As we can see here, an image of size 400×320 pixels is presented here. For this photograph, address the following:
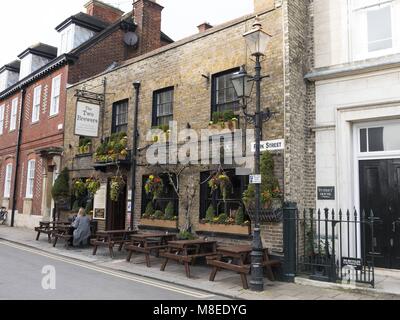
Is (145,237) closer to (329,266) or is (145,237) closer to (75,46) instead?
(329,266)

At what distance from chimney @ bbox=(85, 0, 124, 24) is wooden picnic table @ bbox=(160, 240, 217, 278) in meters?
16.2

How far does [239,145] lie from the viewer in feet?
33.7

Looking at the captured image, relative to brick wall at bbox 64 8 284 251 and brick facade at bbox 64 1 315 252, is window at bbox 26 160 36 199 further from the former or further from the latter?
brick facade at bbox 64 1 315 252

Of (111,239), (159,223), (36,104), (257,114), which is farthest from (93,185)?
(36,104)

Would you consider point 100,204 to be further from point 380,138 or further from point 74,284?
point 380,138

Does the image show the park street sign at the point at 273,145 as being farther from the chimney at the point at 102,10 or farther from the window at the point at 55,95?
the chimney at the point at 102,10

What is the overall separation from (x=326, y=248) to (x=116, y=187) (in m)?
A: 7.58

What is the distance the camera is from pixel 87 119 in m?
14.8

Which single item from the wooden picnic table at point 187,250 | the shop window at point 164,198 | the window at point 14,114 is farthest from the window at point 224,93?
the window at point 14,114

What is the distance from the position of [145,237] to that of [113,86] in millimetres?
6892

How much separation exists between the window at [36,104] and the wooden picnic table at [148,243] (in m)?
12.2

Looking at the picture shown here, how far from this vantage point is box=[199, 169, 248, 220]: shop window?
10328mm

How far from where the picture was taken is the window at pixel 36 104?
20531 millimetres

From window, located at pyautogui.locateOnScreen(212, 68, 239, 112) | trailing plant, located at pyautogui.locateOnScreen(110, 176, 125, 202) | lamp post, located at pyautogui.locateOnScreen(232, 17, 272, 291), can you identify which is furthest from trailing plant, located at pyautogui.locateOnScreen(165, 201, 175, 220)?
lamp post, located at pyautogui.locateOnScreen(232, 17, 272, 291)
